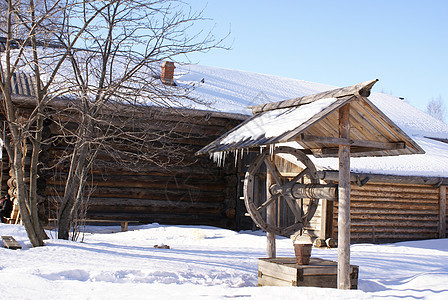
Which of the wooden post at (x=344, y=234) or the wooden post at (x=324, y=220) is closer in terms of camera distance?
the wooden post at (x=344, y=234)

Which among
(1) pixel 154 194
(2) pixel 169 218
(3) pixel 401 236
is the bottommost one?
(3) pixel 401 236

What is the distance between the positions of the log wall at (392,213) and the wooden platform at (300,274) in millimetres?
7160

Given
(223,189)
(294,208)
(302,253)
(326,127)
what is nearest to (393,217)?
(223,189)

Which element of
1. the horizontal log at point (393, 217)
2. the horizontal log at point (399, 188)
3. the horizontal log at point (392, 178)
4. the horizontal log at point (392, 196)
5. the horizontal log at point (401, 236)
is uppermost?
the horizontal log at point (392, 178)

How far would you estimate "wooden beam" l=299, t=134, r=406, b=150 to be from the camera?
695 cm

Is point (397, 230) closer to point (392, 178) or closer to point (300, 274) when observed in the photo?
point (392, 178)

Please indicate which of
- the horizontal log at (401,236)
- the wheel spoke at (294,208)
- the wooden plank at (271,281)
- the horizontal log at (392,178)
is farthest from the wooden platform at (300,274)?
the horizontal log at (401,236)

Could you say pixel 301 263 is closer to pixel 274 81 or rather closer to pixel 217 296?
pixel 217 296

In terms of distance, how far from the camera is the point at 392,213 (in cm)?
1570

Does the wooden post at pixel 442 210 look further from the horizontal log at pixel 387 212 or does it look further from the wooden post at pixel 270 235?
the wooden post at pixel 270 235

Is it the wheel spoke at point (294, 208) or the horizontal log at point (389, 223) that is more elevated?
the wheel spoke at point (294, 208)

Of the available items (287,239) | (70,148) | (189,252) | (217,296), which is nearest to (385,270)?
(189,252)

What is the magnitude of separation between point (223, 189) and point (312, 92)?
7.38 metres

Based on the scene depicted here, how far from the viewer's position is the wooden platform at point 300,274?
23.2ft
